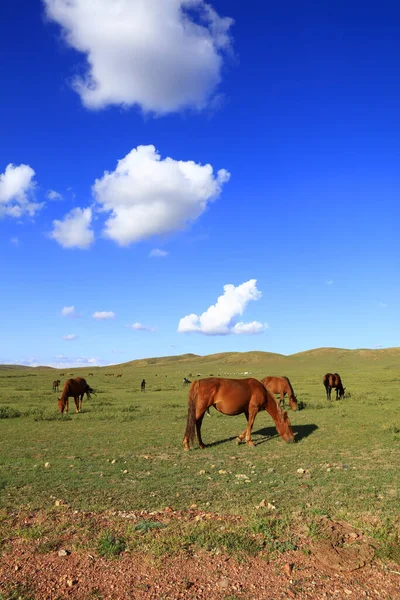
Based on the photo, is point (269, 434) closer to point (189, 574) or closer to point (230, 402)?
point (230, 402)

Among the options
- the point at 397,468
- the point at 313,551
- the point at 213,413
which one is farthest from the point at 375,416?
the point at 313,551

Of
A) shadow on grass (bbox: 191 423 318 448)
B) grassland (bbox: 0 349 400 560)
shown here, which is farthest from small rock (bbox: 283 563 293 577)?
shadow on grass (bbox: 191 423 318 448)

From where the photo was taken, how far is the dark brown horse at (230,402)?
12508 mm

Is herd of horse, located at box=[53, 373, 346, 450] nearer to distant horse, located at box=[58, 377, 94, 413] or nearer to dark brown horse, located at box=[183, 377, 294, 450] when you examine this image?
dark brown horse, located at box=[183, 377, 294, 450]

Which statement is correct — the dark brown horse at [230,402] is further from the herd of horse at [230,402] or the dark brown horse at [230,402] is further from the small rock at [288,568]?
the small rock at [288,568]

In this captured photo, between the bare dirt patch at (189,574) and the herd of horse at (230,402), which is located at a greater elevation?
the herd of horse at (230,402)

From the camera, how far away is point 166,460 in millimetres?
11125

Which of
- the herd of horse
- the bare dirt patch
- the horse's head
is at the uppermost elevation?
the herd of horse

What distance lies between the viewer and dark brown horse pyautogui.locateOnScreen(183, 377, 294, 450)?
12508 millimetres

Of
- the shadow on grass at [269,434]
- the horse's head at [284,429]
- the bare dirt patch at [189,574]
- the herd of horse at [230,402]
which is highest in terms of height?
the herd of horse at [230,402]

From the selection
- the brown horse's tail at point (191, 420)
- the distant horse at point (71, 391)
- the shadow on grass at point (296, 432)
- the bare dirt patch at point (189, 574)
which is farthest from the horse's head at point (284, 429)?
the distant horse at point (71, 391)

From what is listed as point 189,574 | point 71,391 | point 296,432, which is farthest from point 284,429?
point 71,391

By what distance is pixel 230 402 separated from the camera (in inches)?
498

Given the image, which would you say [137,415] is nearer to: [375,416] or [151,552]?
[375,416]
